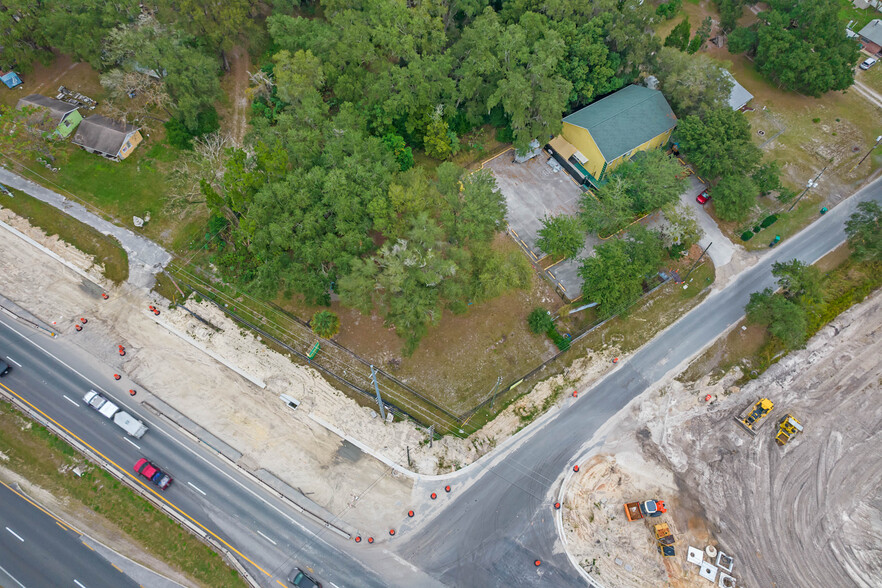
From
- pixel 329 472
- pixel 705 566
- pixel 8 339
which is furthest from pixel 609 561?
pixel 8 339

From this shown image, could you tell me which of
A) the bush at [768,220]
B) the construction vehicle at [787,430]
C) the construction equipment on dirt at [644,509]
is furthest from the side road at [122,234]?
the bush at [768,220]

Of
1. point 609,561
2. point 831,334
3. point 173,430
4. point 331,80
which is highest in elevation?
point 831,334

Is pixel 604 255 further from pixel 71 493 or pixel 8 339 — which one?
pixel 8 339

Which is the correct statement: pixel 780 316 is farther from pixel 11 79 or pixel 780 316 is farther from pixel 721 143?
pixel 11 79

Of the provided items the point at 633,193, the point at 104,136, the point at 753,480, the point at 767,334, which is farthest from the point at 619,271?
the point at 104,136

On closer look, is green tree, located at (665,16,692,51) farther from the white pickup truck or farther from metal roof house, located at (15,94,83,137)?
the white pickup truck

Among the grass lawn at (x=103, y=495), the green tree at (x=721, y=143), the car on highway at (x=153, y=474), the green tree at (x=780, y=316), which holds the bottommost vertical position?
the grass lawn at (x=103, y=495)

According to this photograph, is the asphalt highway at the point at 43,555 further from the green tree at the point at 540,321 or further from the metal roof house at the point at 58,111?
the green tree at the point at 540,321
